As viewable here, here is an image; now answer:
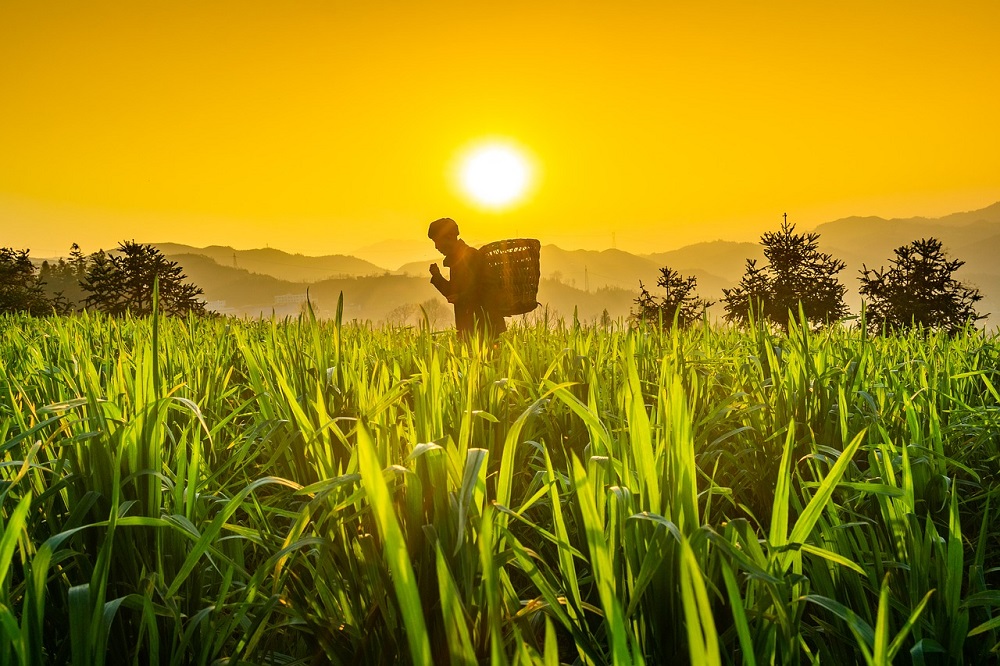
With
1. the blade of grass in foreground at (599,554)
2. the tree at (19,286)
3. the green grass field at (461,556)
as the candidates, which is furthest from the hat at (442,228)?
the tree at (19,286)

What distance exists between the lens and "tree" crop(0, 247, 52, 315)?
1625 centimetres

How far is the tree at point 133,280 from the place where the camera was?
50.2 ft

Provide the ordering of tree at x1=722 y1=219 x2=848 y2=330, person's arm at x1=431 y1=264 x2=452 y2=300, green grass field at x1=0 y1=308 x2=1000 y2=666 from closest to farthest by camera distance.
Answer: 1. green grass field at x1=0 y1=308 x2=1000 y2=666
2. person's arm at x1=431 y1=264 x2=452 y2=300
3. tree at x1=722 y1=219 x2=848 y2=330

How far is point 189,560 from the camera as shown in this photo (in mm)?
987

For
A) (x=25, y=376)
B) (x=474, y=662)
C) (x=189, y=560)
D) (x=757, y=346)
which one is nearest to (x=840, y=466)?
(x=474, y=662)

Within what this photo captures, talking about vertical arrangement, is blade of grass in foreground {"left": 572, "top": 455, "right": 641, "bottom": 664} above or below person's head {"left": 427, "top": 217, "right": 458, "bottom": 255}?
A: below

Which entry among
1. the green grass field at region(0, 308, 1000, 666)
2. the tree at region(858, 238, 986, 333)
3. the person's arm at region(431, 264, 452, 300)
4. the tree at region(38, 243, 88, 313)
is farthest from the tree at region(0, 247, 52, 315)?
the tree at region(858, 238, 986, 333)

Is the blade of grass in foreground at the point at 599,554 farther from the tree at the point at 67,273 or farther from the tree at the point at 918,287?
the tree at the point at 918,287

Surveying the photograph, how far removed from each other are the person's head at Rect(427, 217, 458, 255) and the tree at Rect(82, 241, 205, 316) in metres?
12.0

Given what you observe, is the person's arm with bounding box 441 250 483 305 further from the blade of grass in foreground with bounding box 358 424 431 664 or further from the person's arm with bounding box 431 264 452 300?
the blade of grass in foreground with bounding box 358 424 431 664

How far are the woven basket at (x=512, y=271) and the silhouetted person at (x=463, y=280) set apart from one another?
0.29 ft

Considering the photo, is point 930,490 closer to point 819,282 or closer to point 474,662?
point 474,662

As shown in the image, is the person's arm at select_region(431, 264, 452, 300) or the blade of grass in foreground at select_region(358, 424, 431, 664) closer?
the blade of grass in foreground at select_region(358, 424, 431, 664)

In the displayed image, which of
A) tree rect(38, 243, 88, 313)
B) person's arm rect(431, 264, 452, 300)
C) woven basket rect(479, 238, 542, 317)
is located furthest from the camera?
tree rect(38, 243, 88, 313)
